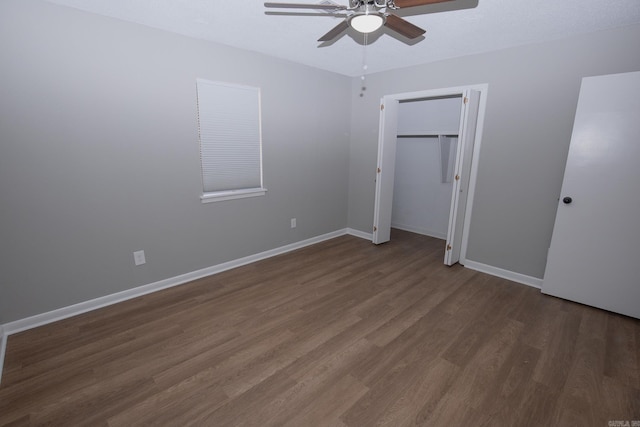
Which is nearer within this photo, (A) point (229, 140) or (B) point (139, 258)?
(B) point (139, 258)

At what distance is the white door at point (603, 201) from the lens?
7.86ft

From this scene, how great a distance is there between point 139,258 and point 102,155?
961 mm

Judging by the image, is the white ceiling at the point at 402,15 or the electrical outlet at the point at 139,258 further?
the electrical outlet at the point at 139,258

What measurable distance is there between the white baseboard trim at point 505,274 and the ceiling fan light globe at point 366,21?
2917mm

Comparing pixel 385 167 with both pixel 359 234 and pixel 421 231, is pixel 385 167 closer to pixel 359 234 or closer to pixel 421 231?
pixel 359 234

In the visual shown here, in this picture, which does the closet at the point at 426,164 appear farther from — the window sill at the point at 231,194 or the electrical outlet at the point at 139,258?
the electrical outlet at the point at 139,258

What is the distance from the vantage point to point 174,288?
2.94m

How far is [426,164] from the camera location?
4.83 metres

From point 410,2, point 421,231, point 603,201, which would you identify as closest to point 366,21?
point 410,2

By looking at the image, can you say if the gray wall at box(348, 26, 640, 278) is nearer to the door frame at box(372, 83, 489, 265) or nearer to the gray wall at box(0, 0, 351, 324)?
the door frame at box(372, 83, 489, 265)

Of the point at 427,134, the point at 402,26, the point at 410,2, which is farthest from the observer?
the point at 427,134

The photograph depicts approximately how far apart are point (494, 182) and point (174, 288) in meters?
3.58

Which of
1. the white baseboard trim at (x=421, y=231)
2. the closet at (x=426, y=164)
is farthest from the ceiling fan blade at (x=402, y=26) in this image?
the white baseboard trim at (x=421, y=231)

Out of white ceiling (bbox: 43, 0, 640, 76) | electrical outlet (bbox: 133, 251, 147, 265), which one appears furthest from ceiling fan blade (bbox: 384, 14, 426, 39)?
electrical outlet (bbox: 133, 251, 147, 265)
